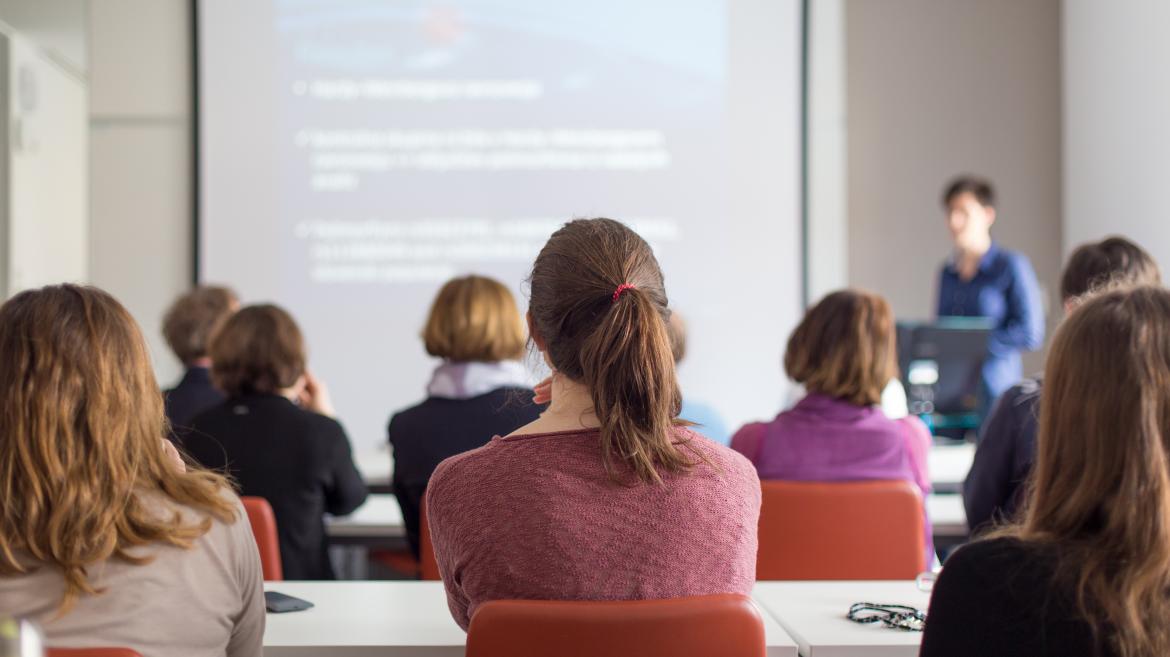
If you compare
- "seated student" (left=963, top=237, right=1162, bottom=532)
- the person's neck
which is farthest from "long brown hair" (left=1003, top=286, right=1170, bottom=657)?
the person's neck

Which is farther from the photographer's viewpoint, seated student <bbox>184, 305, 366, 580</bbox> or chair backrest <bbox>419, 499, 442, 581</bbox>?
seated student <bbox>184, 305, 366, 580</bbox>

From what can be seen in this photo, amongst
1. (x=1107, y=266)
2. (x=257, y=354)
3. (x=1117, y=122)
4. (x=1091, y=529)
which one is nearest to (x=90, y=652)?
(x=1091, y=529)

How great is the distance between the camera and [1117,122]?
16.6 feet

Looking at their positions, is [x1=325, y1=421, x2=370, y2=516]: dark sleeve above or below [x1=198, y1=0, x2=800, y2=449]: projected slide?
below

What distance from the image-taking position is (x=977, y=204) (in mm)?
4918

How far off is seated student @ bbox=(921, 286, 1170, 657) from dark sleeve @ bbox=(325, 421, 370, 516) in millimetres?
1759

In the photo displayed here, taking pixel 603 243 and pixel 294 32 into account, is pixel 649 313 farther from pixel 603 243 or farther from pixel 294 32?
pixel 294 32

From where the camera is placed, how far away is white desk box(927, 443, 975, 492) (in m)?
3.32

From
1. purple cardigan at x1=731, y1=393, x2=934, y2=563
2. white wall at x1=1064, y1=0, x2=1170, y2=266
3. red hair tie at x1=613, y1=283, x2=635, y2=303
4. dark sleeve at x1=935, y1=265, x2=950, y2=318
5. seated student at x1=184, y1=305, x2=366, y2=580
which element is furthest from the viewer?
dark sleeve at x1=935, y1=265, x2=950, y2=318

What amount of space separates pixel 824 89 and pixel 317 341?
267 centimetres

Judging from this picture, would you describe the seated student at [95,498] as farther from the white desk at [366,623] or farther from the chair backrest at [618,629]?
the chair backrest at [618,629]

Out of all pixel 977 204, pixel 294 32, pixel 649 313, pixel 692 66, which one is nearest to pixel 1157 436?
pixel 649 313

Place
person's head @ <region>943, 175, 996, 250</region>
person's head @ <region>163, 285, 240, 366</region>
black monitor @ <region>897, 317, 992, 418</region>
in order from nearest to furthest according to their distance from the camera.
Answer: person's head @ <region>163, 285, 240, 366</region> → black monitor @ <region>897, 317, 992, 418</region> → person's head @ <region>943, 175, 996, 250</region>

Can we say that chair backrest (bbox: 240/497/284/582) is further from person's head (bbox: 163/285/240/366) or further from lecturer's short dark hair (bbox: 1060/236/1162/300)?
lecturer's short dark hair (bbox: 1060/236/1162/300)
